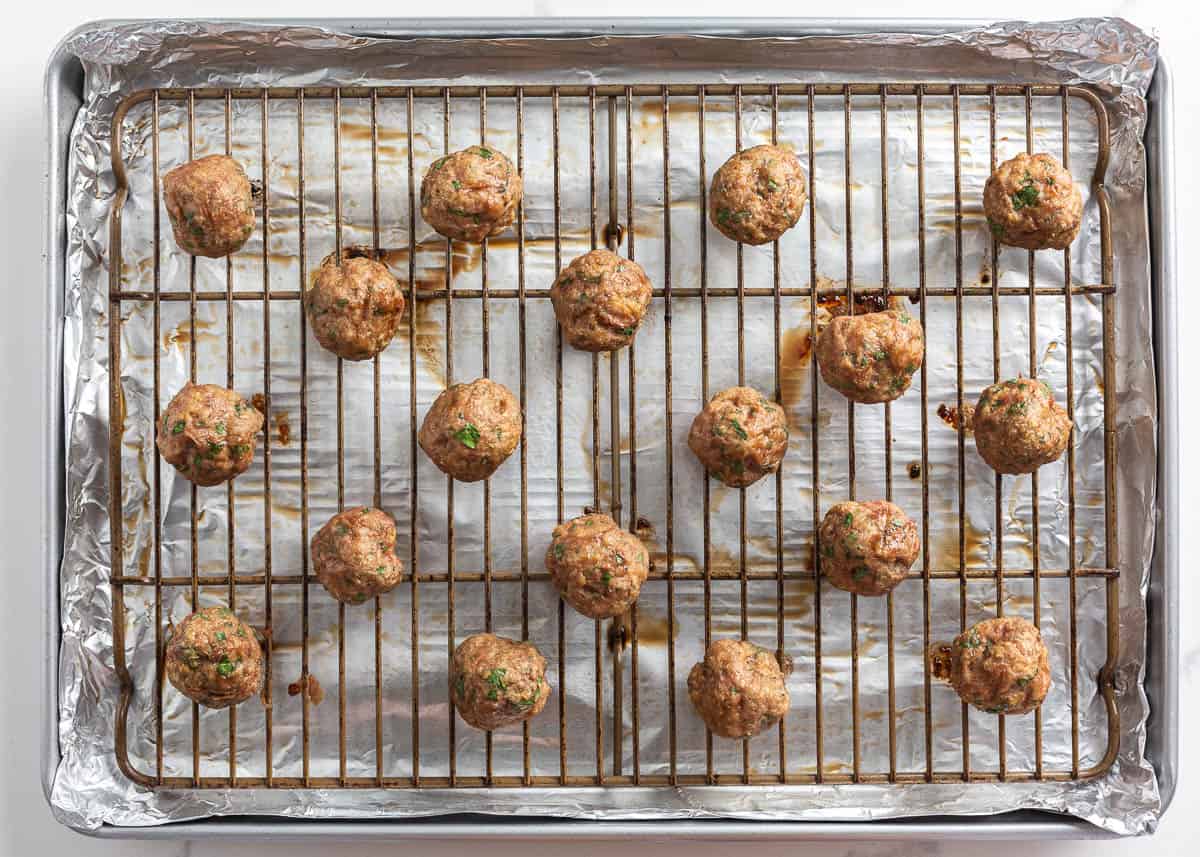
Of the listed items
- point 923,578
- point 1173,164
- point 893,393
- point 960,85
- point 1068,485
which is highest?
point 960,85

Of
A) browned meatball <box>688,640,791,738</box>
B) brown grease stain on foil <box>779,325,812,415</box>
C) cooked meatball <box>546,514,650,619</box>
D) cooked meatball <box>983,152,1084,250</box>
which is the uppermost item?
cooked meatball <box>983,152,1084,250</box>

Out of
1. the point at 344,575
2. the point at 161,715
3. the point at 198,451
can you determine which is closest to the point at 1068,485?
the point at 344,575

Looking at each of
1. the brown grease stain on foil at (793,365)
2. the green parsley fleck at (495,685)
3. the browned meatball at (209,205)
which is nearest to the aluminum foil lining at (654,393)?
the brown grease stain on foil at (793,365)

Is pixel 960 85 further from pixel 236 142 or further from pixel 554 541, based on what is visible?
pixel 236 142

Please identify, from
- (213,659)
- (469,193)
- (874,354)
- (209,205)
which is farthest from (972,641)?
(209,205)

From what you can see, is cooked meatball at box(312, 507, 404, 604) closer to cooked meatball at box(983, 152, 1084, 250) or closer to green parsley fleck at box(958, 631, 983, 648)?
green parsley fleck at box(958, 631, 983, 648)

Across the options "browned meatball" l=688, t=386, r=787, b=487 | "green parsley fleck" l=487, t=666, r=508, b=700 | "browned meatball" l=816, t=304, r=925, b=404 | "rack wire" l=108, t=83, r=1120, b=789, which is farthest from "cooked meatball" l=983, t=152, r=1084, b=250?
"green parsley fleck" l=487, t=666, r=508, b=700
